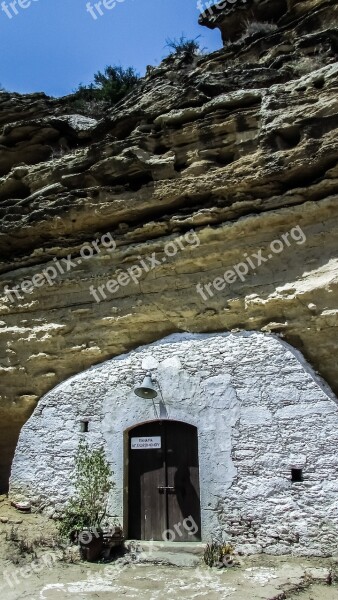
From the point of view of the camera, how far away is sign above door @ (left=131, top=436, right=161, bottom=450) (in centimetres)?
788

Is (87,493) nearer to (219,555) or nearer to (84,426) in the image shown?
(84,426)

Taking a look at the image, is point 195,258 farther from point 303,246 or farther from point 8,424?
point 8,424

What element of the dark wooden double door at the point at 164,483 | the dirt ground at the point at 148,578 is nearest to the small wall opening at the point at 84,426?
the dark wooden double door at the point at 164,483

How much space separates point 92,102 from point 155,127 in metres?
4.24

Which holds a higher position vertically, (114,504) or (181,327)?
(181,327)

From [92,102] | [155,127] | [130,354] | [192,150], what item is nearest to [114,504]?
[130,354]

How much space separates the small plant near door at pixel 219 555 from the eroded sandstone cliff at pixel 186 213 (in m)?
2.74

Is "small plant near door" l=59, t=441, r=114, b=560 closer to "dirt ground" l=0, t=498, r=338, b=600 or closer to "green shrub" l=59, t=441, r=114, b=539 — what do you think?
"green shrub" l=59, t=441, r=114, b=539

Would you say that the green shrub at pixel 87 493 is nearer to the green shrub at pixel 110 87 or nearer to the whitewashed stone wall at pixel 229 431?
the whitewashed stone wall at pixel 229 431

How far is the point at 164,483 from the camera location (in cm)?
771

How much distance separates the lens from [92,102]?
12984 mm

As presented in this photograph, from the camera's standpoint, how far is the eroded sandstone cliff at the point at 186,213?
7828 millimetres

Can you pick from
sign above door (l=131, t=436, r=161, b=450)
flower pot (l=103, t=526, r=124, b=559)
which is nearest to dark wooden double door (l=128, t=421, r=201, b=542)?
sign above door (l=131, t=436, r=161, b=450)

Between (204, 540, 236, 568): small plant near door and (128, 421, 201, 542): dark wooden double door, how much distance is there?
52 centimetres
